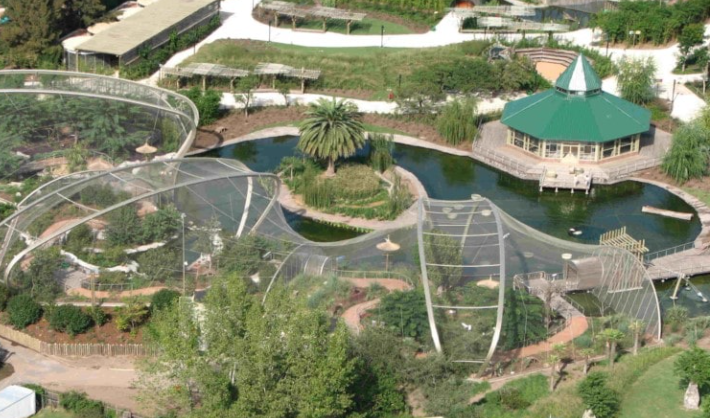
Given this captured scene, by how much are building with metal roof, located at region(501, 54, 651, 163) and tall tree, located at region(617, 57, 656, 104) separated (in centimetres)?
346

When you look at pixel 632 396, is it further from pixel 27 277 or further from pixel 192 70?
pixel 192 70

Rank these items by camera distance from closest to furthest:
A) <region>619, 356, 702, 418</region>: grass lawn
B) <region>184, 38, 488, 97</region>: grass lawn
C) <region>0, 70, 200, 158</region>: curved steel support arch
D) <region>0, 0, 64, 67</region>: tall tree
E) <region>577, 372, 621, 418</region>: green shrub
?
1. <region>577, 372, 621, 418</region>: green shrub
2. <region>619, 356, 702, 418</region>: grass lawn
3. <region>0, 70, 200, 158</region>: curved steel support arch
4. <region>184, 38, 488, 97</region>: grass lawn
5. <region>0, 0, 64, 67</region>: tall tree

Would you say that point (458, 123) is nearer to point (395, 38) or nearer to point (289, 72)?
point (289, 72)

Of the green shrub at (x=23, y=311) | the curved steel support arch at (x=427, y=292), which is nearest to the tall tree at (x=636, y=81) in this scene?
the curved steel support arch at (x=427, y=292)

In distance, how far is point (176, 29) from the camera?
77312mm

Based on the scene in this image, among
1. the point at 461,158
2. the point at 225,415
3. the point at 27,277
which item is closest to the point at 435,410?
the point at 225,415

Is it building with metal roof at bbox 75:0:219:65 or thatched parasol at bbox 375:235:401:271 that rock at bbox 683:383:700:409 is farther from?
building with metal roof at bbox 75:0:219:65

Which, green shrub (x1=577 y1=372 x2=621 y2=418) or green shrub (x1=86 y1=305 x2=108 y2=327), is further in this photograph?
green shrub (x1=86 y1=305 x2=108 y2=327)

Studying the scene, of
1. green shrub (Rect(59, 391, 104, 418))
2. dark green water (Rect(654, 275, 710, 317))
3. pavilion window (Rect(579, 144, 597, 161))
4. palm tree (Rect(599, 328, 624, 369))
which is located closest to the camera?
green shrub (Rect(59, 391, 104, 418))

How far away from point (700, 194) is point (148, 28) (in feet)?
118

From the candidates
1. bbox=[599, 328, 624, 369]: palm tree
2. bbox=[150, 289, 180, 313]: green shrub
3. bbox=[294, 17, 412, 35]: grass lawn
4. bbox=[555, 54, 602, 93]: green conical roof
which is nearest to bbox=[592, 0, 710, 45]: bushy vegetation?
bbox=[294, 17, 412, 35]: grass lawn

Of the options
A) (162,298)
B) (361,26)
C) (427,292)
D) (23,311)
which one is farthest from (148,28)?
(427,292)

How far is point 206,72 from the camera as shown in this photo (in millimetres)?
70562

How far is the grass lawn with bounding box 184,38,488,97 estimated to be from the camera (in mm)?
71938
